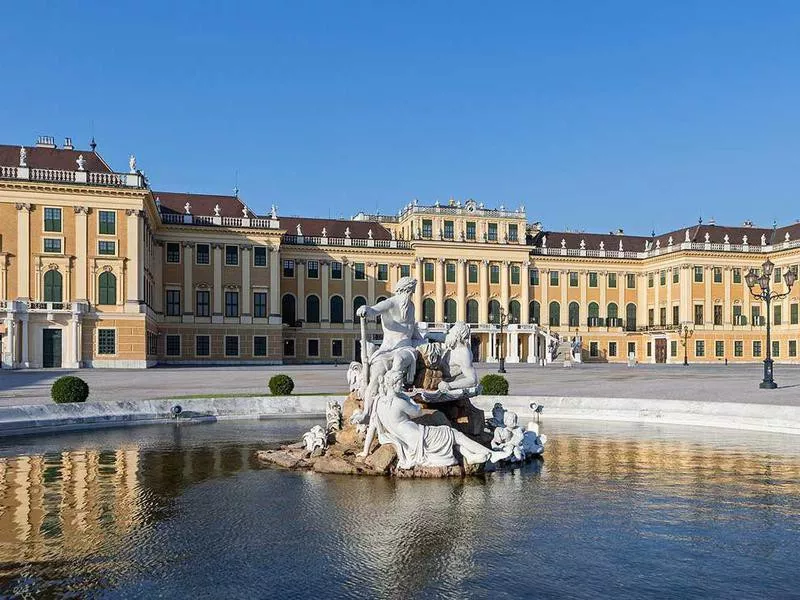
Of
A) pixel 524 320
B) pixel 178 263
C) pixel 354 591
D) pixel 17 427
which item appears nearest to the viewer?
pixel 354 591

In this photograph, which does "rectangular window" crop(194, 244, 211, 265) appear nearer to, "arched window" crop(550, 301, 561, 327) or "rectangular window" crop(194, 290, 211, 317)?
"rectangular window" crop(194, 290, 211, 317)

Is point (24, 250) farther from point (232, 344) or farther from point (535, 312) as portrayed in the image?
point (535, 312)

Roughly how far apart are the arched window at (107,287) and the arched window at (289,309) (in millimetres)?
23907

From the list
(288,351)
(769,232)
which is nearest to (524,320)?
(288,351)

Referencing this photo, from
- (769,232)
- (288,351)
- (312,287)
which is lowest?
(288,351)

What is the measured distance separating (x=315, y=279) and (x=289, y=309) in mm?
3959

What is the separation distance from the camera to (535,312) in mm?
83812

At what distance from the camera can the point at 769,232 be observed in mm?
88750

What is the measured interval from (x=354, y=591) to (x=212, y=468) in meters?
6.43

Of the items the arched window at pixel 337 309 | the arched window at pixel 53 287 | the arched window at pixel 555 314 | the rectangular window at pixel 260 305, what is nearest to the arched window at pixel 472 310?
the arched window at pixel 555 314

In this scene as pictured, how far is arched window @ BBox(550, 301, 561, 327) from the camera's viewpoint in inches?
3312

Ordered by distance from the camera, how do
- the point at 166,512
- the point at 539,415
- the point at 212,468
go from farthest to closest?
the point at 539,415 → the point at 212,468 → the point at 166,512

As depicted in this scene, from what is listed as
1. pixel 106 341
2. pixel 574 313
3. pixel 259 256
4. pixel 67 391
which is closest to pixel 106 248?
pixel 106 341

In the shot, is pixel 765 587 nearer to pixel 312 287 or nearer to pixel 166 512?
pixel 166 512
